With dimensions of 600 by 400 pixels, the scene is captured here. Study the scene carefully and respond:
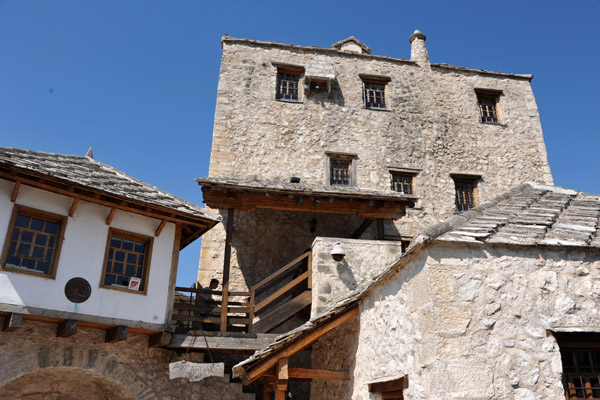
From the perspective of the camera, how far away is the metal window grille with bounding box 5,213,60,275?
26.7 feet

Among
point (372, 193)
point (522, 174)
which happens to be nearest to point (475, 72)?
point (522, 174)

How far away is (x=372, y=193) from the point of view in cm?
1084

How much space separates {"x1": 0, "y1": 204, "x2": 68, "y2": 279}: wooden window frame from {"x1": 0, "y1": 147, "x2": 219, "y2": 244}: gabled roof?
466mm

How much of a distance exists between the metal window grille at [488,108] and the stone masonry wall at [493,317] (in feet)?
39.4

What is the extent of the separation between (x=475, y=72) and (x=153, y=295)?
13228 millimetres

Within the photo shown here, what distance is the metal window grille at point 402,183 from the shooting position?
14.9 m

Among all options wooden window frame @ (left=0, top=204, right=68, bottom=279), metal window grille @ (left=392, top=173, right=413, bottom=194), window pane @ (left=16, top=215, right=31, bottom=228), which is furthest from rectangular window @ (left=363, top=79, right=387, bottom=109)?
window pane @ (left=16, top=215, right=31, bottom=228)

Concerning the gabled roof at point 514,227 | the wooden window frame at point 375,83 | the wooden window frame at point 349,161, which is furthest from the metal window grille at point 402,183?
the gabled roof at point 514,227

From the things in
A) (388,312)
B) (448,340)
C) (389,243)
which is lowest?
(448,340)

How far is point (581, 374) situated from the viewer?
521cm

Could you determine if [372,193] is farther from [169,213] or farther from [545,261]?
[545,261]

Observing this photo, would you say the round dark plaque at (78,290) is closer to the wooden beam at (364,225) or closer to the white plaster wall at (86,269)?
the white plaster wall at (86,269)

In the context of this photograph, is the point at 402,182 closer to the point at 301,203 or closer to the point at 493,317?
the point at 301,203

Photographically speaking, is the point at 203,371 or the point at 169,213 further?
the point at 169,213
